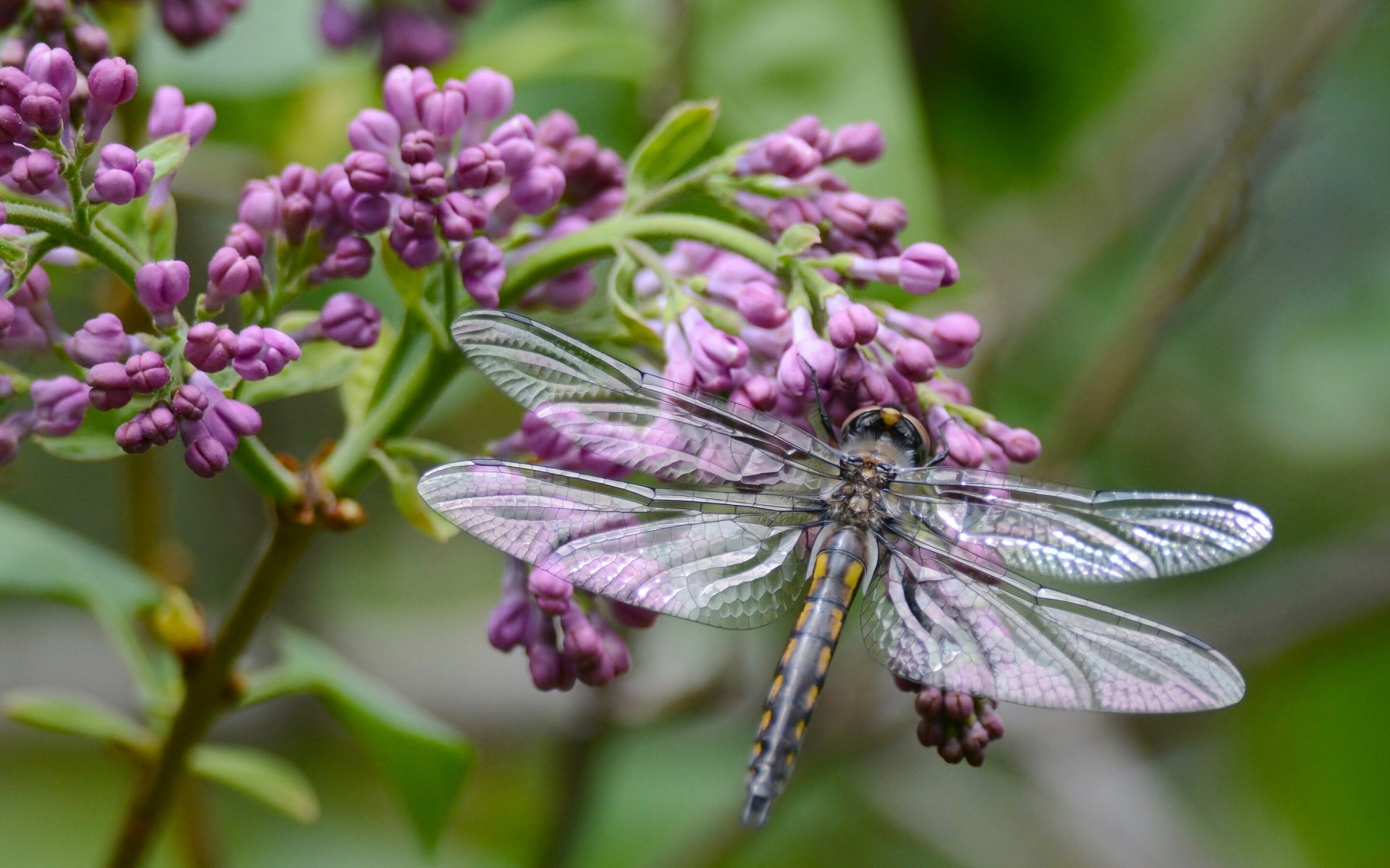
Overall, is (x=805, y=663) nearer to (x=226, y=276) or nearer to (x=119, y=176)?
(x=226, y=276)

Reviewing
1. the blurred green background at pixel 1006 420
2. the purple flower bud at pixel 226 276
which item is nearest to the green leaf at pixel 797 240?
the purple flower bud at pixel 226 276

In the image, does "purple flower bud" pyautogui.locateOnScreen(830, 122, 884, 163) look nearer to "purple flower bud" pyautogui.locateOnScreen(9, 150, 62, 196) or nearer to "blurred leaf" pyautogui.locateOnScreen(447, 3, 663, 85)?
"purple flower bud" pyautogui.locateOnScreen(9, 150, 62, 196)

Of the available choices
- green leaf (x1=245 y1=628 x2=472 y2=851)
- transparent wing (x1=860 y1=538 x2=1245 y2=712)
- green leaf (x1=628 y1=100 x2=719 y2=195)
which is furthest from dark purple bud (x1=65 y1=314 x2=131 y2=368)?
transparent wing (x1=860 y1=538 x2=1245 y2=712)

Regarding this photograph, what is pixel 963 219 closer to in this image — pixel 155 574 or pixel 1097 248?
pixel 1097 248

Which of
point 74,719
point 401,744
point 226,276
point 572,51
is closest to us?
point 226,276

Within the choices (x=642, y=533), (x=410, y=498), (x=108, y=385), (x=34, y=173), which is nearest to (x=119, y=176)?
(x=34, y=173)

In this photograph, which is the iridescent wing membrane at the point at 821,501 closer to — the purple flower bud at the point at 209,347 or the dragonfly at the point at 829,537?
the dragonfly at the point at 829,537
